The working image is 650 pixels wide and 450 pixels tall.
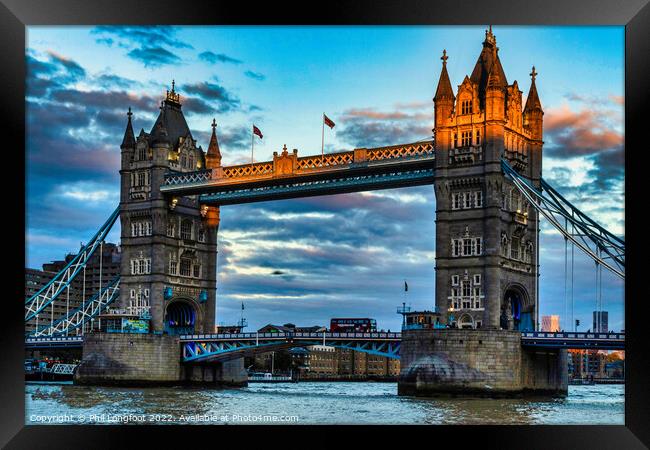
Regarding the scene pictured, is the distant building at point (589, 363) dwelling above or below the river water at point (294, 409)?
below

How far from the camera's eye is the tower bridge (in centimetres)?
6294

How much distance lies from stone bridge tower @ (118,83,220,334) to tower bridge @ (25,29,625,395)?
11cm

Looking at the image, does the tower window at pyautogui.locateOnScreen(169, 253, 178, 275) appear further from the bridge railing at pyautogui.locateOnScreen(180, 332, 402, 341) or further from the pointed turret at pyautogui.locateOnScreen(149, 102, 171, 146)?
the pointed turret at pyautogui.locateOnScreen(149, 102, 171, 146)

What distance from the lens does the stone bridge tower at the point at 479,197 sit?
66625mm

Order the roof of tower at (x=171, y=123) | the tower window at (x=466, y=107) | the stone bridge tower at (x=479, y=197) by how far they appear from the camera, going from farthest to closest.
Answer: the roof of tower at (x=171, y=123) < the tower window at (x=466, y=107) < the stone bridge tower at (x=479, y=197)

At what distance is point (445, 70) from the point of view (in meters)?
68.3

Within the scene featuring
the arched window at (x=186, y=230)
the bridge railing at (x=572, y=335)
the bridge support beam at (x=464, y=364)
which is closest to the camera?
the bridge railing at (x=572, y=335)

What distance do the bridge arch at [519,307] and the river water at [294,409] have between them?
7.10 meters

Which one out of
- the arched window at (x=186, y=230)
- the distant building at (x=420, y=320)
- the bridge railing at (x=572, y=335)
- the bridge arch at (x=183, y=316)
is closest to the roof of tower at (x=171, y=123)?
the arched window at (x=186, y=230)

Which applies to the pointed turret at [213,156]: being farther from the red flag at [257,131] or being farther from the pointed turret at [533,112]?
the pointed turret at [533,112]

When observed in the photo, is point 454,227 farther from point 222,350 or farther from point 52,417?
point 52,417

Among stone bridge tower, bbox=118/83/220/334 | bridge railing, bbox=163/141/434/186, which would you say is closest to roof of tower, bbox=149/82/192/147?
stone bridge tower, bbox=118/83/220/334

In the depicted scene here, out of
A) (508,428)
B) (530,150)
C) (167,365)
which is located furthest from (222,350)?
(508,428)

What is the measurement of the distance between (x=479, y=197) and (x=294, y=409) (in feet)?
63.2
